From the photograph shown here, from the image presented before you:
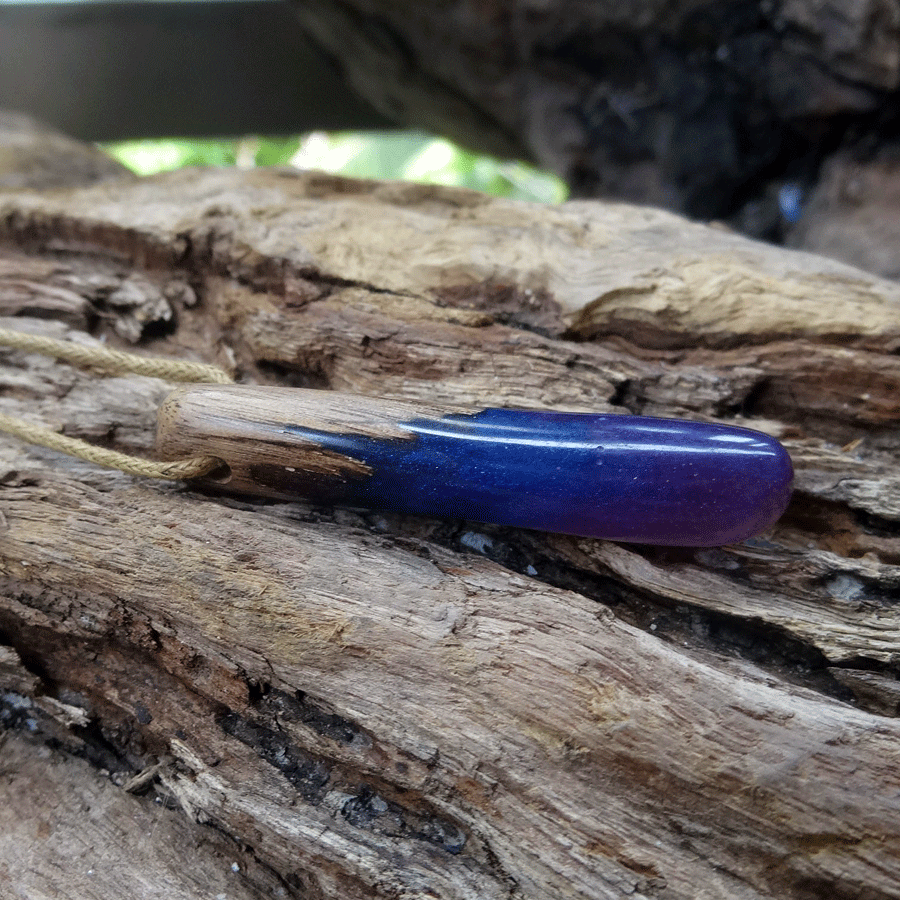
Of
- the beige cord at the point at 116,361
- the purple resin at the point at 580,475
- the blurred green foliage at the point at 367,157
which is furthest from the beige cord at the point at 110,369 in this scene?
the blurred green foliage at the point at 367,157

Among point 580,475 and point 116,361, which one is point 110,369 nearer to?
point 116,361

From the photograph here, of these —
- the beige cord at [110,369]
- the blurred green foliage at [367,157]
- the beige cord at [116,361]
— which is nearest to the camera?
the beige cord at [110,369]

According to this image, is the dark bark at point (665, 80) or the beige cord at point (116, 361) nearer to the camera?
the beige cord at point (116, 361)

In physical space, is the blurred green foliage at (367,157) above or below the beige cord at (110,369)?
above

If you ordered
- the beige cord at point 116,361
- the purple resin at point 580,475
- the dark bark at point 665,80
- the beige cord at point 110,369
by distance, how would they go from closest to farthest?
the purple resin at point 580,475, the beige cord at point 110,369, the beige cord at point 116,361, the dark bark at point 665,80

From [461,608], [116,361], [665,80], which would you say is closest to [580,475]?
[461,608]

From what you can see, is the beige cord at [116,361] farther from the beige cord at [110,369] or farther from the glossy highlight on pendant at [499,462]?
the glossy highlight on pendant at [499,462]
